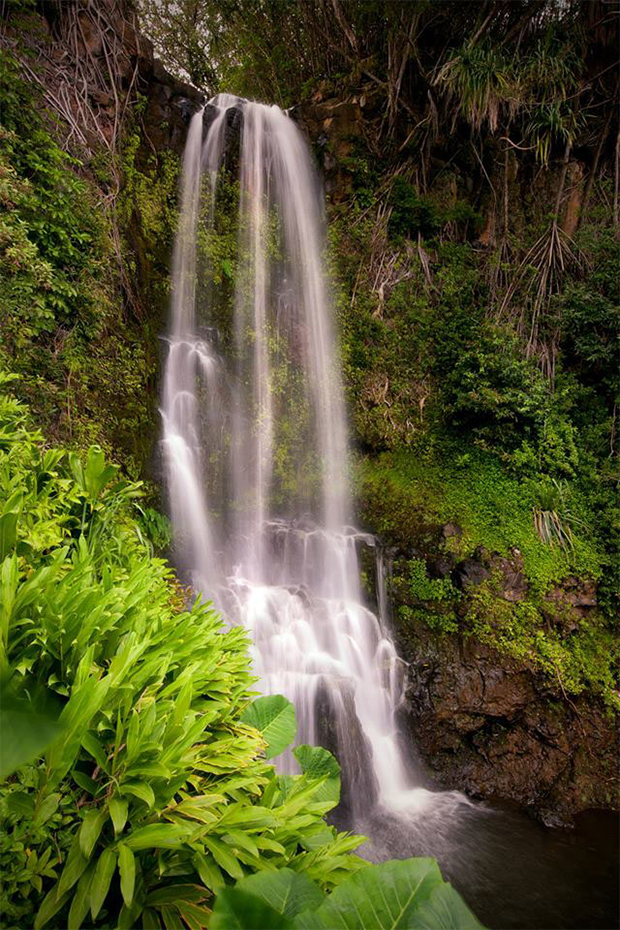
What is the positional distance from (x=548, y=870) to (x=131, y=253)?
29.1 ft

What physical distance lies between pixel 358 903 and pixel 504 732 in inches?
226

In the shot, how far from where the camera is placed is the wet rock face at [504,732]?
495 centimetres

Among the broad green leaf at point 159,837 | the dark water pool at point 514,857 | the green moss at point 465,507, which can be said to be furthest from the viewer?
the green moss at point 465,507

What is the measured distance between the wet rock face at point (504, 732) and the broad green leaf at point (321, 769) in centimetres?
401

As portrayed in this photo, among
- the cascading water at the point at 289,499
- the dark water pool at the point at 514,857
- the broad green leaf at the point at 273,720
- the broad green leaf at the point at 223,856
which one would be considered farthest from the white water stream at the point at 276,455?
the broad green leaf at the point at 223,856

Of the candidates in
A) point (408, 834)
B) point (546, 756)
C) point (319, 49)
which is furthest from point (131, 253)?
point (546, 756)

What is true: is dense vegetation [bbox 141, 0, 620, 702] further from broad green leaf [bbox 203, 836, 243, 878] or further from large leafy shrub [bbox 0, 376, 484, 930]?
broad green leaf [bbox 203, 836, 243, 878]

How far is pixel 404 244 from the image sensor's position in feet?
27.7

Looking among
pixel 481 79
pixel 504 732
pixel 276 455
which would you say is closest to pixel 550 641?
pixel 504 732

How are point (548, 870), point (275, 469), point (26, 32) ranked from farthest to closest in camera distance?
point (275, 469) < point (26, 32) < point (548, 870)

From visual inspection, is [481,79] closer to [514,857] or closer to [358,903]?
[358,903]

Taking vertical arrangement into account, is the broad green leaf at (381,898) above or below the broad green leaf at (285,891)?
above

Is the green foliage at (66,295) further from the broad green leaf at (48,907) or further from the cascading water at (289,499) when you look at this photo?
the broad green leaf at (48,907)

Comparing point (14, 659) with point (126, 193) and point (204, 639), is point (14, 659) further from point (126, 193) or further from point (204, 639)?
point (126, 193)
